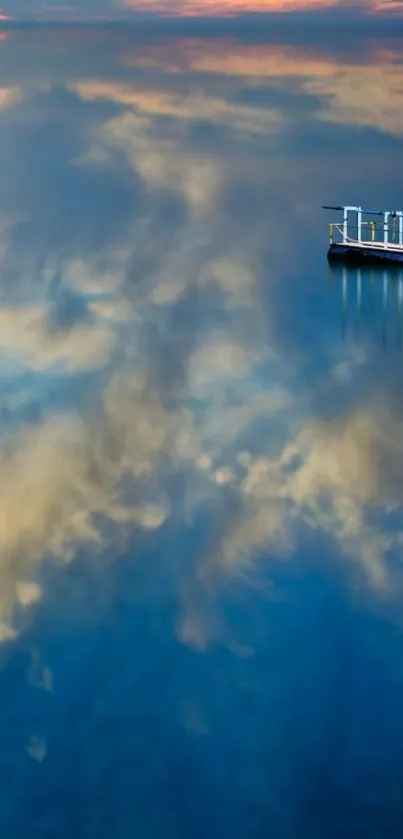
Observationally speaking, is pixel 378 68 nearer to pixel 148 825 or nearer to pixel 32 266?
pixel 32 266

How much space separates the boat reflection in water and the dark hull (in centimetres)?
10

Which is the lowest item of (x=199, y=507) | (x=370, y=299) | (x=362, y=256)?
(x=199, y=507)

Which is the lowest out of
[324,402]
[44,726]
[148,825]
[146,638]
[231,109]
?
[148,825]

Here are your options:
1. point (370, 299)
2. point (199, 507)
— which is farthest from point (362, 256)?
point (199, 507)

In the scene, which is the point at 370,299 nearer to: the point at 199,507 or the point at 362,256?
the point at 362,256

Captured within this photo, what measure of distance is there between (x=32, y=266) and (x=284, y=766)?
10179 millimetres

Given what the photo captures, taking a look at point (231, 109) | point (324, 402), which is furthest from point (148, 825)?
point (231, 109)

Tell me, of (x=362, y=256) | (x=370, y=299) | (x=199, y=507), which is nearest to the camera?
(x=199, y=507)

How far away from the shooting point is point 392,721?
27.5ft

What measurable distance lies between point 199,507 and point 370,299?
19.2ft

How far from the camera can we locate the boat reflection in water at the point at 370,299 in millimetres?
15055

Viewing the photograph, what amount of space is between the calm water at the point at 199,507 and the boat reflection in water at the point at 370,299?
4cm

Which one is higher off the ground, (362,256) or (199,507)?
(362,256)

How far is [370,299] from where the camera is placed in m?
16.1
